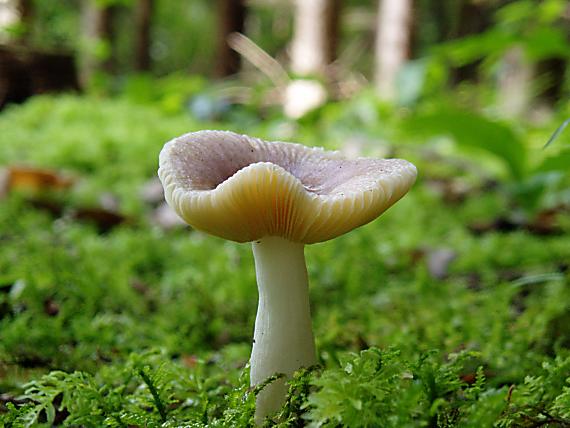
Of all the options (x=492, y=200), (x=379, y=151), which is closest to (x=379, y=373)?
(x=492, y=200)

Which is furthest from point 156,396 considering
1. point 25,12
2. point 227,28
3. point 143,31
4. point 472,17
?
point 472,17

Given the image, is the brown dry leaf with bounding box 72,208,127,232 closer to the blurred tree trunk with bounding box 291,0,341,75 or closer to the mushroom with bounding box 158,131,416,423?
the mushroom with bounding box 158,131,416,423

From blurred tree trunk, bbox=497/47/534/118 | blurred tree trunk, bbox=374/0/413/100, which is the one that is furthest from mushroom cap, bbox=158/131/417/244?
blurred tree trunk, bbox=374/0/413/100

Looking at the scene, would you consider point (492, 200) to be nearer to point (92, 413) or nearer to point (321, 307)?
point (321, 307)

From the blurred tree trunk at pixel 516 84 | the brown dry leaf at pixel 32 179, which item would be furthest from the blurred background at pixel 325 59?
the brown dry leaf at pixel 32 179

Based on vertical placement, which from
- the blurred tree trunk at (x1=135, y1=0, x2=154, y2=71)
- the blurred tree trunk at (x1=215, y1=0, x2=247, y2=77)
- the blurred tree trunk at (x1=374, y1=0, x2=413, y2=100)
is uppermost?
the blurred tree trunk at (x1=135, y1=0, x2=154, y2=71)

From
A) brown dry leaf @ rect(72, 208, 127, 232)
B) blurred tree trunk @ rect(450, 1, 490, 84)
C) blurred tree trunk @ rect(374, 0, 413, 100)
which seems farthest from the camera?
blurred tree trunk @ rect(450, 1, 490, 84)

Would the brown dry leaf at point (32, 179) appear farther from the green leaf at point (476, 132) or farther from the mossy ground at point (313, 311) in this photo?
the green leaf at point (476, 132)

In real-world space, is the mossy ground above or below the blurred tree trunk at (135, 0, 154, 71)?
below
